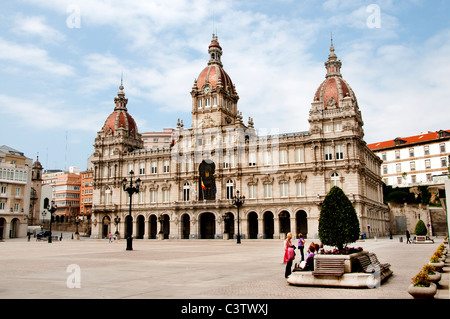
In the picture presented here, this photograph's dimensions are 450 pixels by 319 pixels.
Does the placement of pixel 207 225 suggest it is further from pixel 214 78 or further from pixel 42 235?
pixel 42 235

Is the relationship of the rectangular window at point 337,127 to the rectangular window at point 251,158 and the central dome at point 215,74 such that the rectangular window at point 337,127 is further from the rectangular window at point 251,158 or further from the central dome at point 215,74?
the central dome at point 215,74

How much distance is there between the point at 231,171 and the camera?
218ft

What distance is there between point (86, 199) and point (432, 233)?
8684 centimetres

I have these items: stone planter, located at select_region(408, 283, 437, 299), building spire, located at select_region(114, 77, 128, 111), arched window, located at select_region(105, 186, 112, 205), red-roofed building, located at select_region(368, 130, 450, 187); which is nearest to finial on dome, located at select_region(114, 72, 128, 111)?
building spire, located at select_region(114, 77, 128, 111)

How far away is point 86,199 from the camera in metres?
116

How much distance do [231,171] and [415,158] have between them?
50.3 meters

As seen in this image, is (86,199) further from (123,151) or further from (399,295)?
(399,295)

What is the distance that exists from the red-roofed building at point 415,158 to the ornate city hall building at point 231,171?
2249cm

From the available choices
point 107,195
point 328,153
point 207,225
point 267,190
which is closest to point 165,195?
point 207,225

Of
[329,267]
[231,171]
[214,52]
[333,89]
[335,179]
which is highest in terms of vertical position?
[214,52]

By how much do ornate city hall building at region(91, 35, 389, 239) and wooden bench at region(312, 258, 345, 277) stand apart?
45.0 meters

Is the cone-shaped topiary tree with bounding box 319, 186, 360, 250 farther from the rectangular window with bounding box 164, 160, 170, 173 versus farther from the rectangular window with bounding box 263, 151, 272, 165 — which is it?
the rectangular window with bounding box 164, 160, 170, 173
